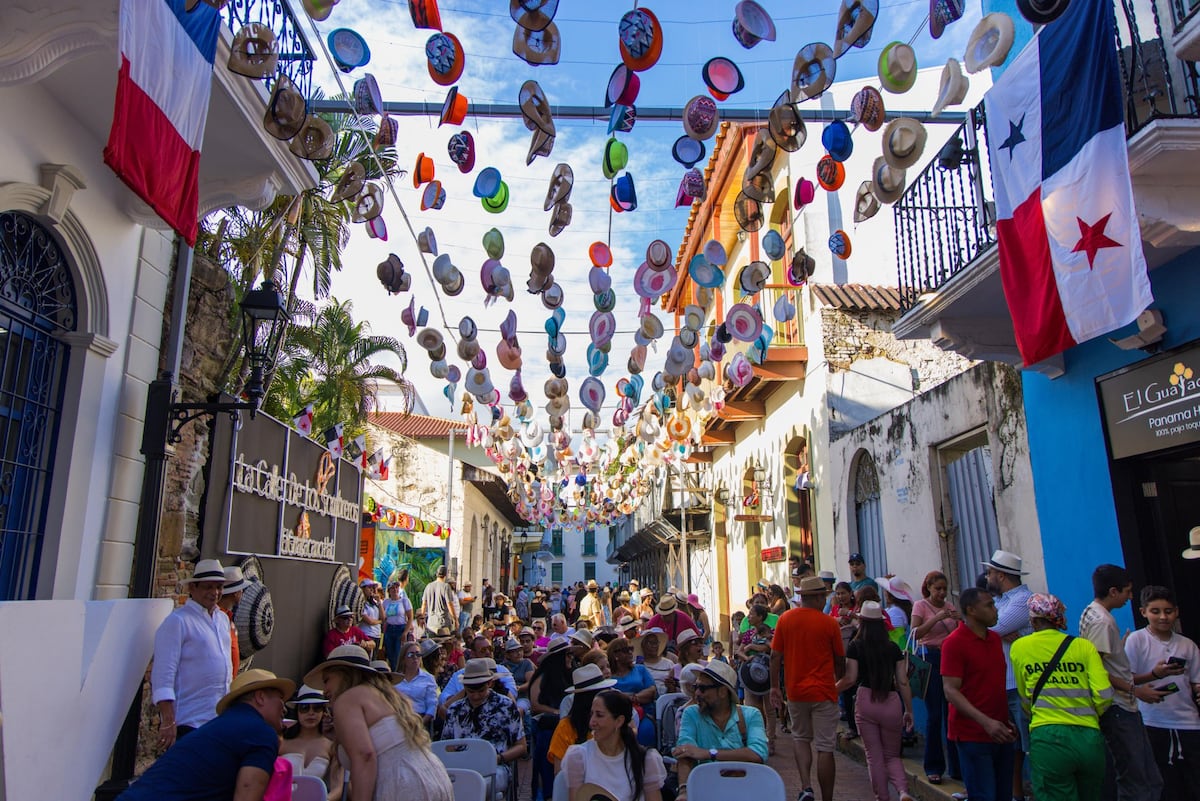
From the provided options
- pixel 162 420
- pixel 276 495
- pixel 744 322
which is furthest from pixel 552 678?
pixel 744 322

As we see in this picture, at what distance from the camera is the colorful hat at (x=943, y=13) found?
503 cm

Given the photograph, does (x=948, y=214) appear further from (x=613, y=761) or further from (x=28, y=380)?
(x=28, y=380)

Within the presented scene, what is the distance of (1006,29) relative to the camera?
5324 mm

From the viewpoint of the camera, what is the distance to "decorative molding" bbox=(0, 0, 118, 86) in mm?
4359

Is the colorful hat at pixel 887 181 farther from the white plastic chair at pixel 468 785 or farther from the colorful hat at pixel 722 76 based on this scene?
the white plastic chair at pixel 468 785

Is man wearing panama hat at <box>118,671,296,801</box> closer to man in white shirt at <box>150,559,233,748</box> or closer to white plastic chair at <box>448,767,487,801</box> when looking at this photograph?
white plastic chair at <box>448,767,487,801</box>

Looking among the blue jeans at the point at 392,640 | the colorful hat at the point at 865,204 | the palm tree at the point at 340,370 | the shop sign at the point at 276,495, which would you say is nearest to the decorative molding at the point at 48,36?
the shop sign at the point at 276,495

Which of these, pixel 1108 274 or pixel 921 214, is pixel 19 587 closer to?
pixel 1108 274

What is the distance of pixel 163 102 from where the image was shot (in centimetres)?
492

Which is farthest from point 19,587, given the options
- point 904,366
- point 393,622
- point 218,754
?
point 904,366

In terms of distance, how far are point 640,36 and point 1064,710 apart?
4704mm

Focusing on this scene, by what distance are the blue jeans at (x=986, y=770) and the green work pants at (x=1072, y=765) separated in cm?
81

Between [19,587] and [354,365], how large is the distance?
1414 cm

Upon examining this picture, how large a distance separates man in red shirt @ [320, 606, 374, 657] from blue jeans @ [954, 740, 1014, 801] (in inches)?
277
